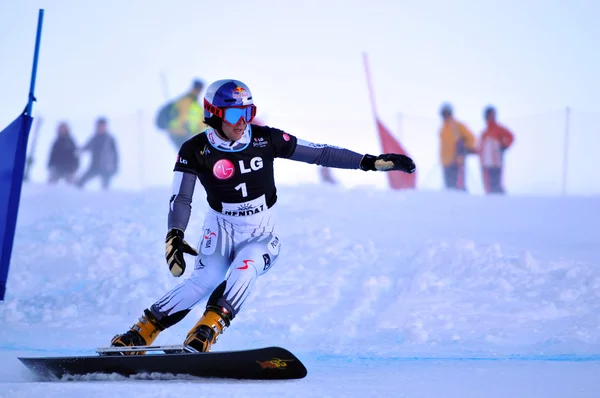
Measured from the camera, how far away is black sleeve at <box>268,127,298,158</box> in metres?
5.30

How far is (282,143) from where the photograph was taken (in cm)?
532

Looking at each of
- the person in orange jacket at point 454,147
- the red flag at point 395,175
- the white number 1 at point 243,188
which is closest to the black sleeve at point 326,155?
the white number 1 at point 243,188

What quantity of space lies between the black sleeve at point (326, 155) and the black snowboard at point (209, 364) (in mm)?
1347

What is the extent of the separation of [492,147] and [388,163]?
25.8ft

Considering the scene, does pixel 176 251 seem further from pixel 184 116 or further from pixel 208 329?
pixel 184 116

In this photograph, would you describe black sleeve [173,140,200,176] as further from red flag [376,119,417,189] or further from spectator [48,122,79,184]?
spectator [48,122,79,184]

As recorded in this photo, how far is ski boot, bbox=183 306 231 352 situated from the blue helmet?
1.20m

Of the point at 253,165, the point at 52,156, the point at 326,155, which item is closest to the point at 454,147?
the point at 52,156

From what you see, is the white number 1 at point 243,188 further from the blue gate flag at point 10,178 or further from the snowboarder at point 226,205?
the blue gate flag at point 10,178

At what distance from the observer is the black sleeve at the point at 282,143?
5.30m

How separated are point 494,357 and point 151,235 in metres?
4.87

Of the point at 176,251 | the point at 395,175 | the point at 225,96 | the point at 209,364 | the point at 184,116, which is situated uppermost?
the point at 184,116

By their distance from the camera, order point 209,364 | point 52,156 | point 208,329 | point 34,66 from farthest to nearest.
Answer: point 52,156
point 34,66
point 208,329
point 209,364

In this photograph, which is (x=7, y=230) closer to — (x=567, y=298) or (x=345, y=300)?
(x=345, y=300)
